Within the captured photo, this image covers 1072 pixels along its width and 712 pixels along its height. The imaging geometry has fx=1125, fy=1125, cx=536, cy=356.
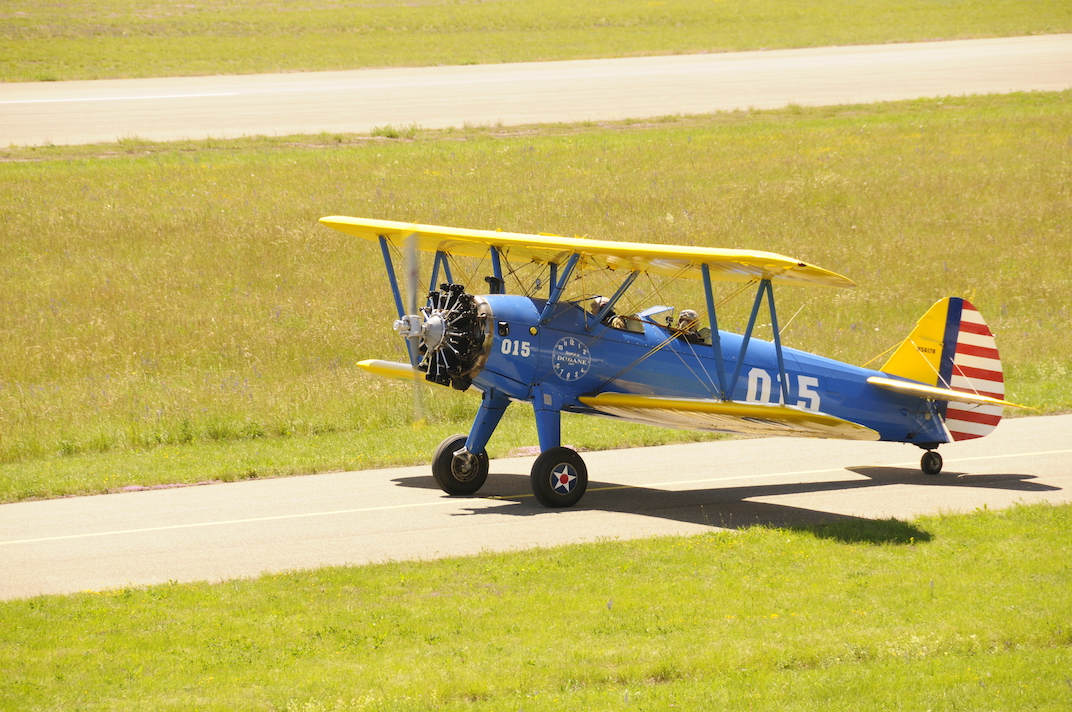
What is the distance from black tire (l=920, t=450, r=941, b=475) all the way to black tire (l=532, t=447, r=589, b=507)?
5.14 meters

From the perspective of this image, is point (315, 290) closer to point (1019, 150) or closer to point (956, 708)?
point (956, 708)

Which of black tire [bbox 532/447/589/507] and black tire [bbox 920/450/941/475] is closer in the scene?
black tire [bbox 532/447/589/507]

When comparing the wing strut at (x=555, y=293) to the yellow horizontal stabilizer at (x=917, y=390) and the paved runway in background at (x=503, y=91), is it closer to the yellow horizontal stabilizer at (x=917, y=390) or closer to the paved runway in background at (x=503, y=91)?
the yellow horizontal stabilizer at (x=917, y=390)

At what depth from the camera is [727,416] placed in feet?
44.5

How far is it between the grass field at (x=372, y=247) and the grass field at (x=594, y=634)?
572cm

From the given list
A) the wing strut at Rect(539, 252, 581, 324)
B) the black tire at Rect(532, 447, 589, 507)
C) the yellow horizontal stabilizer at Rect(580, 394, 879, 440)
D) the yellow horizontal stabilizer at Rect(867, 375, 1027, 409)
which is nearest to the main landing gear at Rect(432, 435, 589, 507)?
the black tire at Rect(532, 447, 589, 507)

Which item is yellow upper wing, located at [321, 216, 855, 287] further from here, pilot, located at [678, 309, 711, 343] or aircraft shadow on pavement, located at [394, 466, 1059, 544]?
aircraft shadow on pavement, located at [394, 466, 1059, 544]

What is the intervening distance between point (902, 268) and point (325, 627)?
21.8m

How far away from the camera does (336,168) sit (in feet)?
105

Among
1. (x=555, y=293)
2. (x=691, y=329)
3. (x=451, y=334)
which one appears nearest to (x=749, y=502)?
(x=691, y=329)

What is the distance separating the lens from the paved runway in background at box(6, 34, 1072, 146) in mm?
37188

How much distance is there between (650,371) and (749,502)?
2125 mm

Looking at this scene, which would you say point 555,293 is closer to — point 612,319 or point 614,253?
point 612,319

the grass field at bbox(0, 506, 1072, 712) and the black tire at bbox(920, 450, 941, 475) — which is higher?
the black tire at bbox(920, 450, 941, 475)
